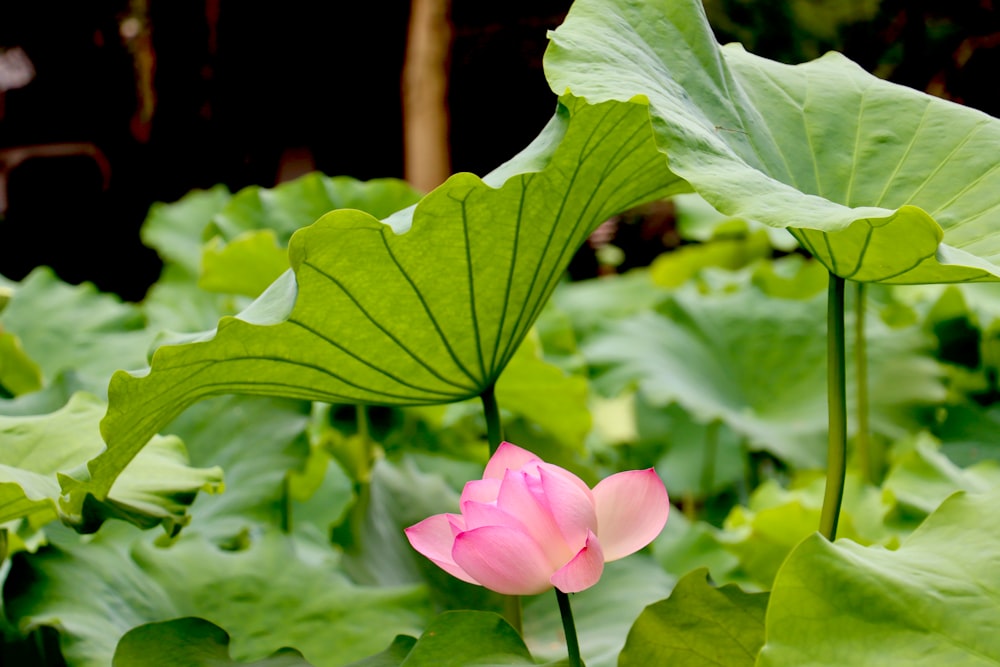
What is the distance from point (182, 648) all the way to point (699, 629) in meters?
0.31

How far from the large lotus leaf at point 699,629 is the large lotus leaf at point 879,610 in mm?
116

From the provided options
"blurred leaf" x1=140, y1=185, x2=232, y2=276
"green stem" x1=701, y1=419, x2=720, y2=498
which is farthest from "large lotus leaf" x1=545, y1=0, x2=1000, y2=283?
"blurred leaf" x1=140, y1=185, x2=232, y2=276

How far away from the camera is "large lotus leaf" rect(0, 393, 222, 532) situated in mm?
580

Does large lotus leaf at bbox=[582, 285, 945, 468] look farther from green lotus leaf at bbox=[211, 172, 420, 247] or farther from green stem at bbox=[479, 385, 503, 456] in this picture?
green stem at bbox=[479, 385, 503, 456]

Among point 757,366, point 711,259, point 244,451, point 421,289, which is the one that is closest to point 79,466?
point 421,289

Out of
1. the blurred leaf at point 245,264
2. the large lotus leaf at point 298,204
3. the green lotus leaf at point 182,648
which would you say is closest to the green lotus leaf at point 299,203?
the large lotus leaf at point 298,204

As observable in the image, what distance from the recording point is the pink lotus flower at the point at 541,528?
0.47 metres

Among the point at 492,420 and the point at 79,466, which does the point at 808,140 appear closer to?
the point at 492,420

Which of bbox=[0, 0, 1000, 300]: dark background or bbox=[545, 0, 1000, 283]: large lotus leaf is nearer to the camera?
bbox=[545, 0, 1000, 283]: large lotus leaf

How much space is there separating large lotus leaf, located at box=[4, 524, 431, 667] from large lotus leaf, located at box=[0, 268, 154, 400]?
470 mm

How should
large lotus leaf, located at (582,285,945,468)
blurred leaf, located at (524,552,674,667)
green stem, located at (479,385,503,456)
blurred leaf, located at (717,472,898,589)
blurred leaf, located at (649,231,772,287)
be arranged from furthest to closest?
blurred leaf, located at (649,231,772,287) < large lotus leaf, located at (582,285,945,468) < blurred leaf, located at (717,472,898,589) < blurred leaf, located at (524,552,674,667) < green stem, located at (479,385,503,456)

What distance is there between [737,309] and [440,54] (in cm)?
265

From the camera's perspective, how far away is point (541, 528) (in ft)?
1.59

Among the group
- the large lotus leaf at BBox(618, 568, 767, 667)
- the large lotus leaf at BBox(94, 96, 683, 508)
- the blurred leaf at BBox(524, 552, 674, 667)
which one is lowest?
the blurred leaf at BBox(524, 552, 674, 667)
